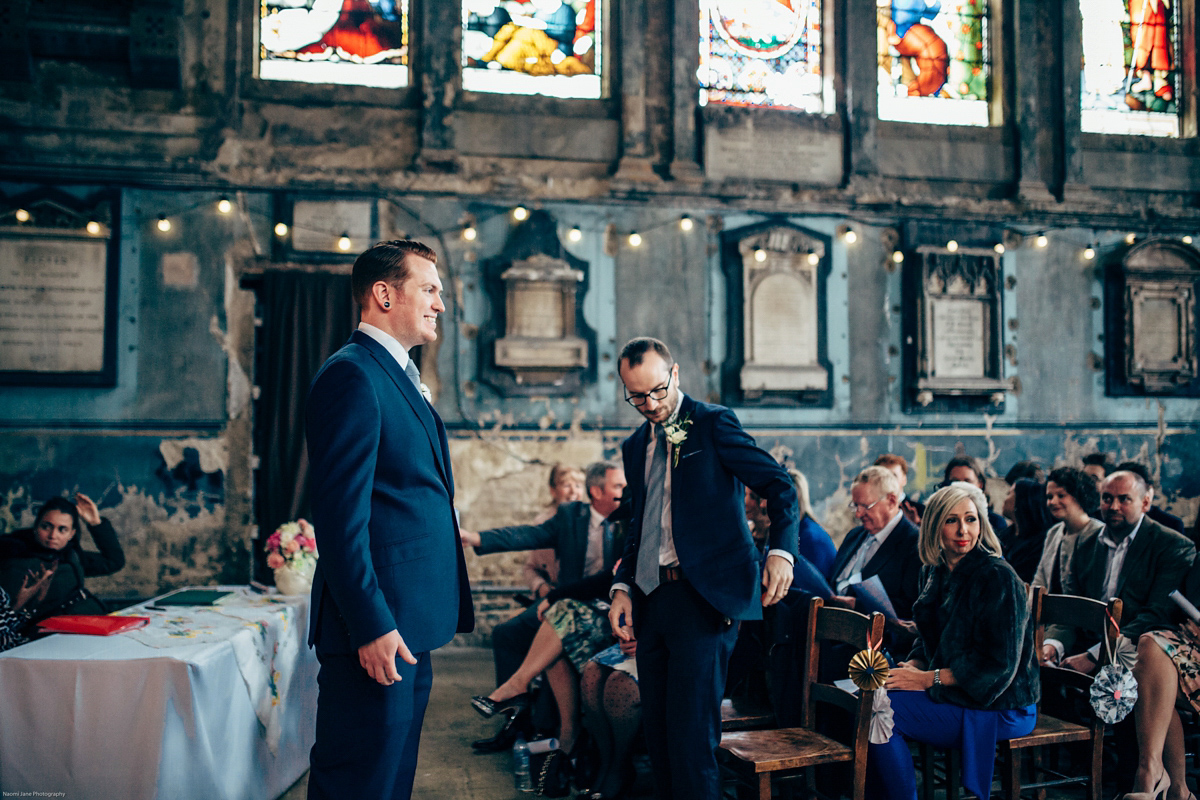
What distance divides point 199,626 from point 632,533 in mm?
1848

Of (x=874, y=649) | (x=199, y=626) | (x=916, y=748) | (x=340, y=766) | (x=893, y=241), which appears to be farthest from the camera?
(x=893, y=241)

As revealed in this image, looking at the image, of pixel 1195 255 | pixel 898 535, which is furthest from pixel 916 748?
pixel 1195 255

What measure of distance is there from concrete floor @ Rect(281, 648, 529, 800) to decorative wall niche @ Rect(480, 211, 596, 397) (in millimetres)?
2493

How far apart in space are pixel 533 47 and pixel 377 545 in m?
6.76

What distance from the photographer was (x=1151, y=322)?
8547 millimetres

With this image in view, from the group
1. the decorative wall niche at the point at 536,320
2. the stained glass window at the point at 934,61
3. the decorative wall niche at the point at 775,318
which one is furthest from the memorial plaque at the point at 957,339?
the decorative wall niche at the point at 536,320

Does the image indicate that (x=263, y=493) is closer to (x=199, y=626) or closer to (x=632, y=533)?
(x=199, y=626)

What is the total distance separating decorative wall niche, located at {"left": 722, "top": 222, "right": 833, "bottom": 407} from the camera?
784 cm

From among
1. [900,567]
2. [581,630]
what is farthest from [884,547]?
[581,630]

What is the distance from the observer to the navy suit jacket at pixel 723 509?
2.79 meters

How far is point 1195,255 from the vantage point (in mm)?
8664

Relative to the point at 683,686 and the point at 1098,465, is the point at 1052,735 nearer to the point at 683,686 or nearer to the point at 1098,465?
the point at 683,686

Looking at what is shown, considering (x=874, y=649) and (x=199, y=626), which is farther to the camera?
(x=199, y=626)

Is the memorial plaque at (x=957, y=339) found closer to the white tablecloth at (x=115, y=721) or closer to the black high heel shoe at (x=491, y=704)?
the black high heel shoe at (x=491, y=704)
